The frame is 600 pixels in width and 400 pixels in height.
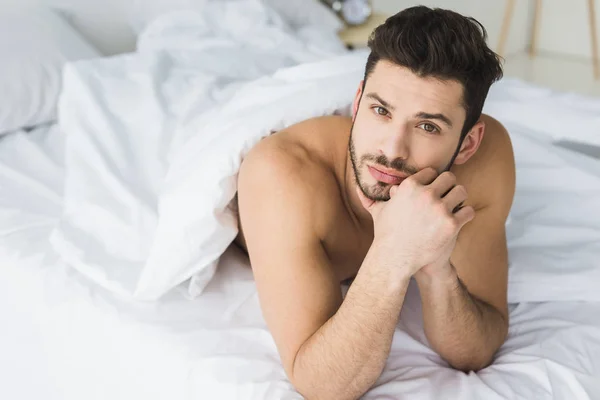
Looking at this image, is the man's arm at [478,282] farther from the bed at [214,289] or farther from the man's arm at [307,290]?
the man's arm at [307,290]

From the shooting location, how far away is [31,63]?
185 cm

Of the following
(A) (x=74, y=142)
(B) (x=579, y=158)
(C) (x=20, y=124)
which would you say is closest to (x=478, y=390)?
(B) (x=579, y=158)

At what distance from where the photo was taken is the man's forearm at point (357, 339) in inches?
35.6

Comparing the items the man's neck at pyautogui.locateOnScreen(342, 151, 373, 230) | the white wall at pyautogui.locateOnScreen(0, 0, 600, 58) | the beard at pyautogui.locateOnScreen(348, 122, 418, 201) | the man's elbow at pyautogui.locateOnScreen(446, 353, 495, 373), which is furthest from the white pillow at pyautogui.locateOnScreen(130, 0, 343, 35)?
the man's elbow at pyautogui.locateOnScreen(446, 353, 495, 373)

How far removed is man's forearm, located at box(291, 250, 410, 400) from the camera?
0.90 m

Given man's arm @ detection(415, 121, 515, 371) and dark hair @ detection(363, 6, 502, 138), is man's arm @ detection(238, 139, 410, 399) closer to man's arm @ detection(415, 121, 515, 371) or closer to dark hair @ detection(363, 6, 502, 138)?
man's arm @ detection(415, 121, 515, 371)

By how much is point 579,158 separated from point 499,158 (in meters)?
0.36

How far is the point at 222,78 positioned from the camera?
1827 millimetres

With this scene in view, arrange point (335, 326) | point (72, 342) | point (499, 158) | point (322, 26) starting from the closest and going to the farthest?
Result: point (335, 326), point (72, 342), point (499, 158), point (322, 26)

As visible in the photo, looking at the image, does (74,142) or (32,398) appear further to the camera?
(74,142)

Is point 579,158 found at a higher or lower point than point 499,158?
lower

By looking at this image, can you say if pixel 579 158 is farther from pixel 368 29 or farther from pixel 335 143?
pixel 368 29

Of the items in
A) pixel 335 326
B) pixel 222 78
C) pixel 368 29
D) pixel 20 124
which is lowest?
pixel 368 29

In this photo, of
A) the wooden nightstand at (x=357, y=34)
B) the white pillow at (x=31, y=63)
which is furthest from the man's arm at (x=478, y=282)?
the wooden nightstand at (x=357, y=34)
